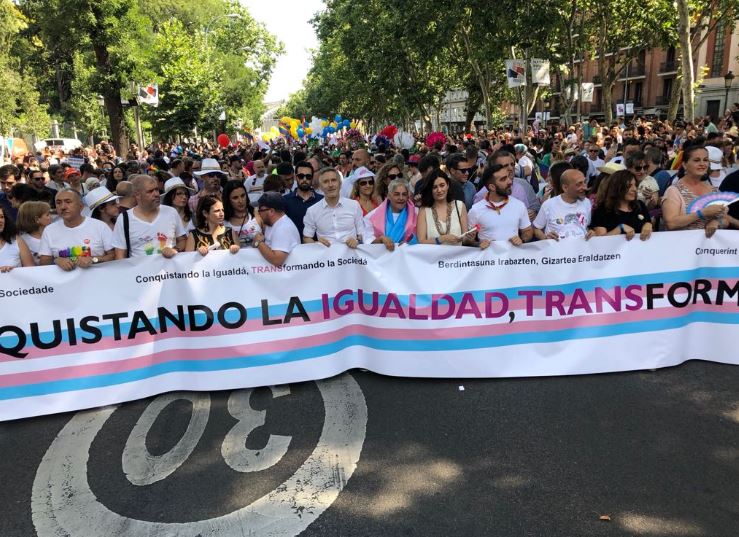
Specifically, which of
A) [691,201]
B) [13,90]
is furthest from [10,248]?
[13,90]

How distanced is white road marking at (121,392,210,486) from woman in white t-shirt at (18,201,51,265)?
1808 mm

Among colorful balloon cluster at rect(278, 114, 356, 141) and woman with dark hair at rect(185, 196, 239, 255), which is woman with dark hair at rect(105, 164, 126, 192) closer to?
woman with dark hair at rect(185, 196, 239, 255)

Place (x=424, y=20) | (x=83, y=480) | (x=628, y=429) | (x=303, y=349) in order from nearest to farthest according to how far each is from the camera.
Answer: (x=83, y=480) → (x=628, y=429) → (x=303, y=349) → (x=424, y=20)

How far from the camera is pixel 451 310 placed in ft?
15.5

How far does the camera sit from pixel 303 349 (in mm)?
4730

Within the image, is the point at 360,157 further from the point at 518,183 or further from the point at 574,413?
A: the point at 574,413

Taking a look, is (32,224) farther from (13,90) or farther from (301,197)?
(13,90)

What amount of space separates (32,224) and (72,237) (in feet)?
1.86

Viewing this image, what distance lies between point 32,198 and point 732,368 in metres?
7.22

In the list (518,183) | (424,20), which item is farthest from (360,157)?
(424,20)

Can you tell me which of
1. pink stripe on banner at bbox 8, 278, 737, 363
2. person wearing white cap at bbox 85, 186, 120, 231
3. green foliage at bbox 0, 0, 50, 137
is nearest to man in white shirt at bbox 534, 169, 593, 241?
pink stripe on banner at bbox 8, 278, 737, 363

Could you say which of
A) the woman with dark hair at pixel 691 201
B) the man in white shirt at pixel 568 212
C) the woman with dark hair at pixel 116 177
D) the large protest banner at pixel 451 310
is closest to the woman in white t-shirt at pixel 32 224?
the large protest banner at pixel 451 310

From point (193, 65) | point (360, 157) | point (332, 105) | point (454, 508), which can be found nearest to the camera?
point (454, 508)

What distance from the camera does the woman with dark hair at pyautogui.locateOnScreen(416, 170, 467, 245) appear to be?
5125 millimetres
